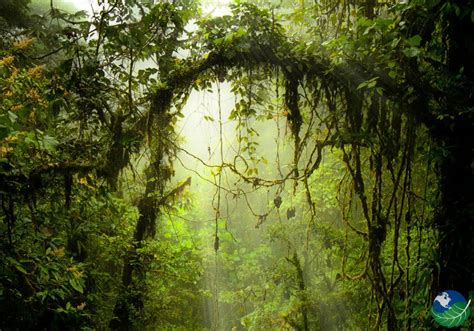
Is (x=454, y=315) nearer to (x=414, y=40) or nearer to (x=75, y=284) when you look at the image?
(x=414, y=40)

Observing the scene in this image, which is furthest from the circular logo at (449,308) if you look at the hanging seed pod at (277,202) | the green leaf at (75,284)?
the green leaf at (75,284)

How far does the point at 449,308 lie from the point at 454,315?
0.07 m

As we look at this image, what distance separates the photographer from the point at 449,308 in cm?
227

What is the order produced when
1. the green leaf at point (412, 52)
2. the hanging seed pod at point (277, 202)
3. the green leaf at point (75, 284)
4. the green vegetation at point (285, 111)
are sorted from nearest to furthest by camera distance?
the green leaf at point (412, 52)
the green vegetation at point (285, 111)
the green leaf at point (75, 284)
the hanging seed pod at point (277, 202)

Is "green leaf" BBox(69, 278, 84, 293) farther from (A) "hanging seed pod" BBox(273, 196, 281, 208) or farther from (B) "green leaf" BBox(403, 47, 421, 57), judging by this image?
(B) "green leaf" BBox(403, 47, 421, 57)

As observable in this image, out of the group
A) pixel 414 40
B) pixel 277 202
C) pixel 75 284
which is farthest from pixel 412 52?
pixel 75 284

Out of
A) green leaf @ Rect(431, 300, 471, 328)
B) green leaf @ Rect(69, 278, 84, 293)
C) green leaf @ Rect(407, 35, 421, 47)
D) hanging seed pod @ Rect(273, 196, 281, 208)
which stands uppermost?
green leaf @ Rect(407, 35, 421, 47)

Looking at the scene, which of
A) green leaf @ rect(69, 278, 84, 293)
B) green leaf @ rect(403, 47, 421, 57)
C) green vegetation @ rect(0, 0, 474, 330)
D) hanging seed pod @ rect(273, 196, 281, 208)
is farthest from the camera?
hanging seed pod @ rect(273, 196, 281, 208)

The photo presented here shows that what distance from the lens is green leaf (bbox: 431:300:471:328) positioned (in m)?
2.12

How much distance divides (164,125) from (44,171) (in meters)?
1.14

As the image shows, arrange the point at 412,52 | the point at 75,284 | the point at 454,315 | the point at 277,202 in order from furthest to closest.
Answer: the point at 277,202
the point at 75,284
the point at 454,315
the point at 412,52

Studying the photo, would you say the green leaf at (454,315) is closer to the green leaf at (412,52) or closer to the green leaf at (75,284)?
the green leaf at (412,52)

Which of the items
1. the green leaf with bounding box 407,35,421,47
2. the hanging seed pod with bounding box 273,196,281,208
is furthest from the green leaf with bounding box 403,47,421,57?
the hanging seed pod with bounding box 273,196,281,208

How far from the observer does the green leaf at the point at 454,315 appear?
2.12 m
